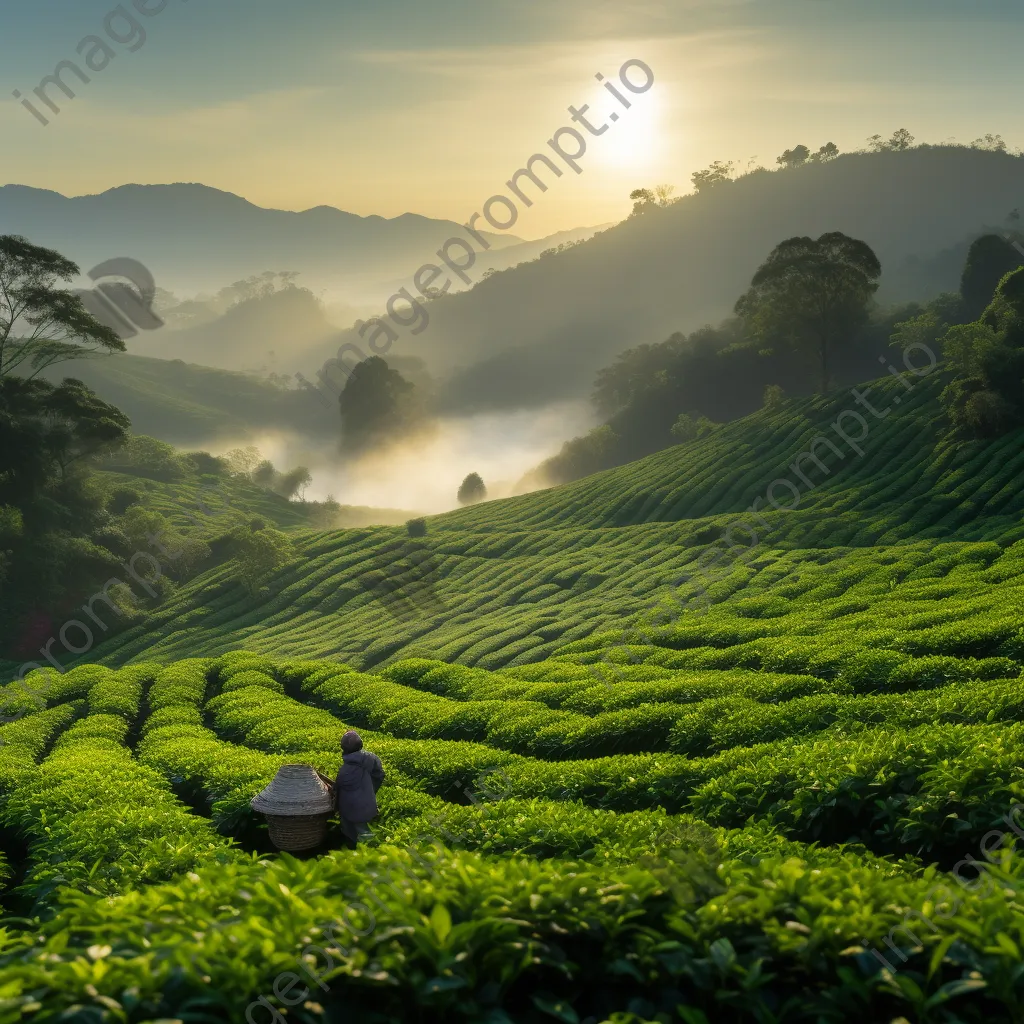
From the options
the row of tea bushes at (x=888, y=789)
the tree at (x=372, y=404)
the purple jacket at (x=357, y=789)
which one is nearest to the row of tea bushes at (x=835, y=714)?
the row of tea bushes at (x=888, y=789)

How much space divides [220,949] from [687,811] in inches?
366

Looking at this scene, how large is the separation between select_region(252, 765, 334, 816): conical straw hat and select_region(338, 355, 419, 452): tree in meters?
115

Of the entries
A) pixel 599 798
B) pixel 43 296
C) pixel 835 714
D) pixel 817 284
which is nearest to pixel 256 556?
pixel 43 296

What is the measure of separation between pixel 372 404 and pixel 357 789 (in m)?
119

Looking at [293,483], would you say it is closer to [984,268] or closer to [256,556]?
[256,556]

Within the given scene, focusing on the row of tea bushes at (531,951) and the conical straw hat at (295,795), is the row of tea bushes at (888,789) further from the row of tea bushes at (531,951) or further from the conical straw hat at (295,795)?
the conical straw hat at (295,795)

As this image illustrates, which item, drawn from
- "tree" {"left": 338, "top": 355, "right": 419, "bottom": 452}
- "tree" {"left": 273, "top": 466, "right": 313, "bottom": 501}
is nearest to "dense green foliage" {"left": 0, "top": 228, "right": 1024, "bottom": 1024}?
"tree" {"left": 273, "top": 466, "right": 313, "bottom": 501}

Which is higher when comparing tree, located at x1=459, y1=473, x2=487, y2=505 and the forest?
tree, located at x1=459, y1=473, x2=487, y2=505

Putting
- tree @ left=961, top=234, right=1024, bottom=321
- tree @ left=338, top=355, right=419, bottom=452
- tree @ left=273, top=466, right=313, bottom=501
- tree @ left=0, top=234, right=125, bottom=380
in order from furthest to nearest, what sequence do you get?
tree @ left=338, top=355, right=419, bottom=452 < tree @ left=273, top=466, right=313, bottom=501 < tree @ left=961, top=234, right=1024, bottom=321 < tree @ left=0, top=234, right=125, bottom=380

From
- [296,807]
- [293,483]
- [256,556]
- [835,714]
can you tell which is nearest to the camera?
[296,807]

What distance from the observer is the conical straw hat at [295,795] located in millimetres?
12820

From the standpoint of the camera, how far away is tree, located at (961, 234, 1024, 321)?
310ft

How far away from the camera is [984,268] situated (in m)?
95.6

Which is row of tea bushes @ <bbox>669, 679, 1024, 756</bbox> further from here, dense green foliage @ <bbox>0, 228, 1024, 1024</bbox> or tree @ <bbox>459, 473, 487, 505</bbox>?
tree @ <bbox>459, 473, 487, 505</bbox>
